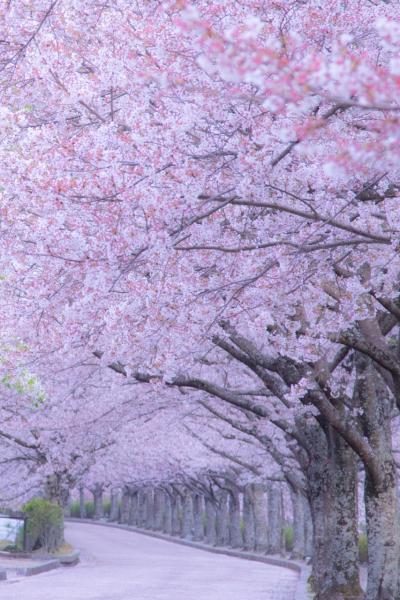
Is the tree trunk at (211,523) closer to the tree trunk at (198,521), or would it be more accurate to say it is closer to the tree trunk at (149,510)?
the tree trunk at (198,521)

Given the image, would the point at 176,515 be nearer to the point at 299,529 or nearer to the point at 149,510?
the point at 149,510

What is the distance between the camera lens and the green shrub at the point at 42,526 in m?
35.9

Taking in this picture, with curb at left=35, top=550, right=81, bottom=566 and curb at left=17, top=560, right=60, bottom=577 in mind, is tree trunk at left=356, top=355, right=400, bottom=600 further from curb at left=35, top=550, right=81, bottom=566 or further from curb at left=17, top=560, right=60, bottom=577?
curb at left=35, top=550, right=81, bottom=566

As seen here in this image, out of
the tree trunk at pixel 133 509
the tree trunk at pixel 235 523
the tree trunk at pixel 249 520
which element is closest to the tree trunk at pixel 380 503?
the tree trunk at pixel 249 520

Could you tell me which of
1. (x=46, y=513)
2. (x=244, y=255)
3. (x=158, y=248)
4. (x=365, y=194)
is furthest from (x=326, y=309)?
(x=46, y=513)

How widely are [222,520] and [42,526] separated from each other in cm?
2637

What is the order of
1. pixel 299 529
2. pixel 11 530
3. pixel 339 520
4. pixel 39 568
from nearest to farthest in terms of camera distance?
pixel 339 520, pixel 39 568, pixel 11 530, pixel 299 529

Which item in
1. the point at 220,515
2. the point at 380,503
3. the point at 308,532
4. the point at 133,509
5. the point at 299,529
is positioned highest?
the point at 133,509

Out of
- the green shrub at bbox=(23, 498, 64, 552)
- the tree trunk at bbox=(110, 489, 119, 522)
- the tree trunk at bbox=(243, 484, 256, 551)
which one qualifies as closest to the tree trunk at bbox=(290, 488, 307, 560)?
the tree trunk at bbox=(243, 484, 256, 551)

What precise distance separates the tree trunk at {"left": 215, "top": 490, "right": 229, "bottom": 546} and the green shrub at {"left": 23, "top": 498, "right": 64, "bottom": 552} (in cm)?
2395

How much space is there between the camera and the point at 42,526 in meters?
36.0

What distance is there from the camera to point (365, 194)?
1002cm

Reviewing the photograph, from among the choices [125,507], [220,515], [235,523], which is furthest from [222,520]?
[125,507]

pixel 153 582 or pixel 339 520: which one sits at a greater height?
pixel 339 520
